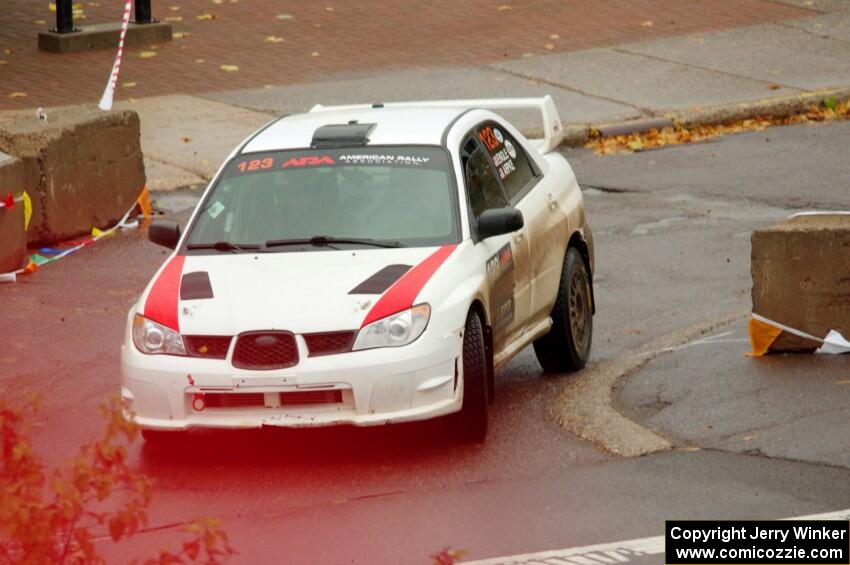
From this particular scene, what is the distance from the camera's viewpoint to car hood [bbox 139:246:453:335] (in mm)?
8531

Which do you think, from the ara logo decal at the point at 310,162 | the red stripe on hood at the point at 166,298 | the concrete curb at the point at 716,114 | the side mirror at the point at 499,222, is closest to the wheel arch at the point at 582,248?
the side mirror at the point at 499,222

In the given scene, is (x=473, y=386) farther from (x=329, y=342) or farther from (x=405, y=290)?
(x=329, y=342)

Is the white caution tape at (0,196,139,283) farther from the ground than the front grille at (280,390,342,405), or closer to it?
closer to it

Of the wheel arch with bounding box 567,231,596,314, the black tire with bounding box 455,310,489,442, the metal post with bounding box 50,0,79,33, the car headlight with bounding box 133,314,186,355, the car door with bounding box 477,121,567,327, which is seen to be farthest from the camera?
the metal post with bounding box 50,0,79,33

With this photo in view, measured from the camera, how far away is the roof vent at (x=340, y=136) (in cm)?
998

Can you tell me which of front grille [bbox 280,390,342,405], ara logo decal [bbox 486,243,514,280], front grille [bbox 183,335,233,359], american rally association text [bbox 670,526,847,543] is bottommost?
front grille [bbox 280,390,342,405]

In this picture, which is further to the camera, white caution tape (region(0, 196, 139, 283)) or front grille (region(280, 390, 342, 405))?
white caution tape (region(0, 196, 139, 283))

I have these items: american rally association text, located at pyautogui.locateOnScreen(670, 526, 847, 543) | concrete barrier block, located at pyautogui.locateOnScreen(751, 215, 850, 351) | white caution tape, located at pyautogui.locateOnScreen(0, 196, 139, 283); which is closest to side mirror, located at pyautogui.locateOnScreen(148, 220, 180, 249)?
concrete barrier block, located at pyautogui.locateOnScreen(751, 215, 850, 351)

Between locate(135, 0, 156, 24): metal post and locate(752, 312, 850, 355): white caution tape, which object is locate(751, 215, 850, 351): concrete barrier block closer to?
locate(752, 312, 850, 355): white caution tape

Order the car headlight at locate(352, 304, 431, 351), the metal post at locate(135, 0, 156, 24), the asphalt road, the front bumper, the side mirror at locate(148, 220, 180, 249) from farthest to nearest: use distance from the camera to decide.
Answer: the metal post at locate(135, 0, 156, 24)
the side mirror at locate(148, 220, 180, 249)
the car headlight at locate(352, 304, 431, 351)
the front bumper
the asphalt road

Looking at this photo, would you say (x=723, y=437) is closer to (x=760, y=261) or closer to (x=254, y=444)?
(x=760, y=261)

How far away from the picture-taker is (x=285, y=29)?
23719 mm

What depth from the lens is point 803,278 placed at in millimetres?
10062

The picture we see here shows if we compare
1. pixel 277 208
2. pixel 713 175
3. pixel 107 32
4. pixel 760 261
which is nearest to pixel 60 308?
pixel 277 208
